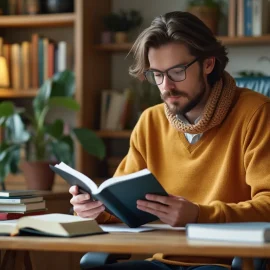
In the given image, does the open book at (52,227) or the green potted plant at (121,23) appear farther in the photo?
the green potted plant at (121,23)

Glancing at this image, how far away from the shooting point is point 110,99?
3.90 metres

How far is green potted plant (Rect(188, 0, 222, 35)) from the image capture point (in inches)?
142

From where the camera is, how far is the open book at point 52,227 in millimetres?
1581

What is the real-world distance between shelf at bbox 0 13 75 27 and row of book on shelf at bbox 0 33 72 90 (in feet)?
0.28

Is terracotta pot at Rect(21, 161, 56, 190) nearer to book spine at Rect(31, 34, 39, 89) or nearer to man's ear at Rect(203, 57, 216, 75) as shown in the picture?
book spine at Rect(31, 34, 39, 89)

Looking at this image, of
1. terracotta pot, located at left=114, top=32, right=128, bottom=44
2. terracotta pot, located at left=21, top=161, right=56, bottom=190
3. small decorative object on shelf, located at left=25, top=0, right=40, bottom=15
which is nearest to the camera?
terracotta pot, located at left=21, top=161, right=56, bottom=190

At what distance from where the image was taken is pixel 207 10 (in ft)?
11.9

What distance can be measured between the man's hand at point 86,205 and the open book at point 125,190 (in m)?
0.02

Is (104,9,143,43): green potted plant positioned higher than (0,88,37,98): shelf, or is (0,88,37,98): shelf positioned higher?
(104,9,143,43): green potted plant

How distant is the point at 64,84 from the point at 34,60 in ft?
1.35

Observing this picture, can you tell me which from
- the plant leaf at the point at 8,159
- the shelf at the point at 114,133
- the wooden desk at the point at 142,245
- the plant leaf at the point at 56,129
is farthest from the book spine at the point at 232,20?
the wooden desk at the point at 142,245

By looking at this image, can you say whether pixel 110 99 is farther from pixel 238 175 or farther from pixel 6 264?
pixel 6 264

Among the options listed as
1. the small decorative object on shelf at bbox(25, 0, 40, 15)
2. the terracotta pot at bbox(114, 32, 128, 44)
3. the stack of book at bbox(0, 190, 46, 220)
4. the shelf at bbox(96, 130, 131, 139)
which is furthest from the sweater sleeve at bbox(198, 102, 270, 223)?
the small decorative object on shelf at bbox(25, 0, 40, 15)

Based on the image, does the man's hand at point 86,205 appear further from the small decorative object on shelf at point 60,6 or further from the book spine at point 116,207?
the small decorative object on shelf at point 60,6
